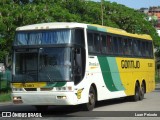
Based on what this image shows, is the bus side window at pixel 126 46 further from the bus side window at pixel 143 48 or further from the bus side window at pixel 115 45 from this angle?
the bus side window at pixel 143 48

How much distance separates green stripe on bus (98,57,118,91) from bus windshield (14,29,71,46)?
279 centimetres

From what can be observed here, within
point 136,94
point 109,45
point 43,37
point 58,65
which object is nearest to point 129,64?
point 136,94

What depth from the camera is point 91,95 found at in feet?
58.7

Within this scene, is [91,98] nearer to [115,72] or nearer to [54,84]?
[54,84]

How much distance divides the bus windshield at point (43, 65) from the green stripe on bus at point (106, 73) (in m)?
3.05

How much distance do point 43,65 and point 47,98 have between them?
1.09 meters

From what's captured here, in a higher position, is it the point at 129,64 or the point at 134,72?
the point at 129,64

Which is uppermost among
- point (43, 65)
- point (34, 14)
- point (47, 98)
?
point (34, 14)

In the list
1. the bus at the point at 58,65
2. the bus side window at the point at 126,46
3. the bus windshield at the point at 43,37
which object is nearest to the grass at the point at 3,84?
the bus side window at the point at 126,46

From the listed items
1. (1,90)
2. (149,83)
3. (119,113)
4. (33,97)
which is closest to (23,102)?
(33,97)

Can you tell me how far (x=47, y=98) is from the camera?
16156 millimetres

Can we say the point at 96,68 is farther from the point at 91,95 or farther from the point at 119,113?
the point at 119,113

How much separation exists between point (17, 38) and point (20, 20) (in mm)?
18013

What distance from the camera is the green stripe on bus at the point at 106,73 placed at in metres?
19.3
